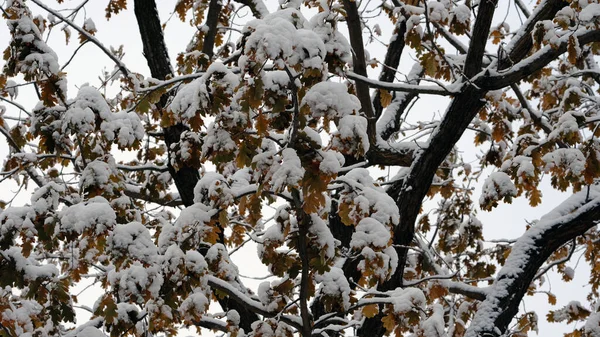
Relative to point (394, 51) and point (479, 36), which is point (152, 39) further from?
point (479, 36)

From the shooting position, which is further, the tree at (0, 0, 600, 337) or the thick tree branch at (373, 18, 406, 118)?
the thick tree branch at (373, 18, 406, 118)

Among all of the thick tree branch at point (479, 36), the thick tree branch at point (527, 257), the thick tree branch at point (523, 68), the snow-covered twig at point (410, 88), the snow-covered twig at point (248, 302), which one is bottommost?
the snow-covered twig at point (248, 302)

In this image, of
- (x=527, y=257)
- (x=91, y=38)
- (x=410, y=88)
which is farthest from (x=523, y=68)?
(x=91, y=38)

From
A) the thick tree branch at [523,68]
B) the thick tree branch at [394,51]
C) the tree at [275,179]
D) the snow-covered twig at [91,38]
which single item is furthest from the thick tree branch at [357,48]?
the snow-covered twig at [91,38]

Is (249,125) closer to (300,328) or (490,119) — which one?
(300,328)

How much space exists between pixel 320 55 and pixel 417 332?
7.33ft

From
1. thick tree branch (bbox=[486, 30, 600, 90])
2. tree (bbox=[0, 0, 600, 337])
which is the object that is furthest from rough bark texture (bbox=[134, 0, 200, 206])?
thick tree branch (bbox=[486, 30, 600, 90])

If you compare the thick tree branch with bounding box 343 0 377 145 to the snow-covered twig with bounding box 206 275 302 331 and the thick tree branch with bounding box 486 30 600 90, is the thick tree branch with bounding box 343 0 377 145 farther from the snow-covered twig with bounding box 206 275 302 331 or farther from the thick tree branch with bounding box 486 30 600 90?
the snow-covered twig with bounding box 206 275 302 331

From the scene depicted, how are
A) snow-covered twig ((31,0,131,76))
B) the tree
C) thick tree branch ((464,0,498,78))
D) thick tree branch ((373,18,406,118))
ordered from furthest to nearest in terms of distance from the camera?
thick tree branch ((373,18,406,118)) < snow-covered twig ((31,0,131,76)) < thick tree branch ((464,0,498,78)) < the tree

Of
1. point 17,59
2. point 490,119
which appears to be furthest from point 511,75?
point 17,59

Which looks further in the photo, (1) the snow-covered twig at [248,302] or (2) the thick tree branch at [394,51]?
(2) the thick tree branch at [394,51]

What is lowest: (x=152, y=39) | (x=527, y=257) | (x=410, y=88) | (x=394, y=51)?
(x=527, y=257)

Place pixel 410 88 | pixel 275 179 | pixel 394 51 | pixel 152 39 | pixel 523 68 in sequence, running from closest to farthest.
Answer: pixel 275 179, pixel 410 88, pixel 523 68, pixel 152 39, pixel 394 51

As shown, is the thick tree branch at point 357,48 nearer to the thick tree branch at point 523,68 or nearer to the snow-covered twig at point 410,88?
the snow-covered twig at point 410,88
